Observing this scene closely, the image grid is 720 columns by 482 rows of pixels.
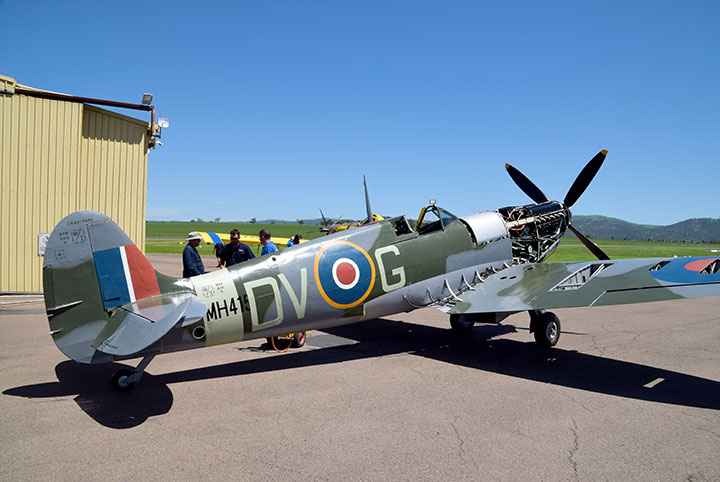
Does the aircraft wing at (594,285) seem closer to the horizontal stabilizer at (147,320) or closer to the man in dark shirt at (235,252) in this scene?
the horizontal stabilizer at (147,320)

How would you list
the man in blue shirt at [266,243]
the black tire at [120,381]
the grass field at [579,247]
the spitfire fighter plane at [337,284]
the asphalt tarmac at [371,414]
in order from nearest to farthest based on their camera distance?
the asphalt tarmac at [371,414] → the spitfire fighter plane at [337,284] → the black tire at [120,381] → the man in blue shirt at [266,243] → the grass field at [579,247]

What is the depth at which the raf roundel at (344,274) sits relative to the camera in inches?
239

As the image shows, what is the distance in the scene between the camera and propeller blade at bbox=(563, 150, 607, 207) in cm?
1020

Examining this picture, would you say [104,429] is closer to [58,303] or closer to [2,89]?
[58,303]

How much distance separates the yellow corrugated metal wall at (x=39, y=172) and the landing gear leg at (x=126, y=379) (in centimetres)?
1009

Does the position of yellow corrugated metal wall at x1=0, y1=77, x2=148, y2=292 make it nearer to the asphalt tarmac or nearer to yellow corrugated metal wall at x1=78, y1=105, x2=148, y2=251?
yellow corrugated metal wall at x1=78, y1=105, x2=148, y2=251

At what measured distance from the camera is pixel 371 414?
4602 mm

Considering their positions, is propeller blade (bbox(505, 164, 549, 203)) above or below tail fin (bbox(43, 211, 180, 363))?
above

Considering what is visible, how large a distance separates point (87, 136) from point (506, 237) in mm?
12602

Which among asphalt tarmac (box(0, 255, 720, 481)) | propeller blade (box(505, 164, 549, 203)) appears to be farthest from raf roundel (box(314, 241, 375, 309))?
propeller blade (box(505, 164, 549, 203))

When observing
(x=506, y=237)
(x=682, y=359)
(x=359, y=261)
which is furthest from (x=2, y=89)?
(x=682, y=359)

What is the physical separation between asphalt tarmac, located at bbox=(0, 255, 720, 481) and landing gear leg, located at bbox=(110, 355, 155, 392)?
0.10m

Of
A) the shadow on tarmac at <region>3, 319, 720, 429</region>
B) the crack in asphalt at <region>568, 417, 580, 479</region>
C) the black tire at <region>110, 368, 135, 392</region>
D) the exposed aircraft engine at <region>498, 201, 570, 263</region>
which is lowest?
the shadow on tarmac at <region>3, 319, 720, 429</region>

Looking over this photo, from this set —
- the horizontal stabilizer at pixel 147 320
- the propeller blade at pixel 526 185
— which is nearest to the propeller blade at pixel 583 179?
the propeller blade at pixel 526 185
